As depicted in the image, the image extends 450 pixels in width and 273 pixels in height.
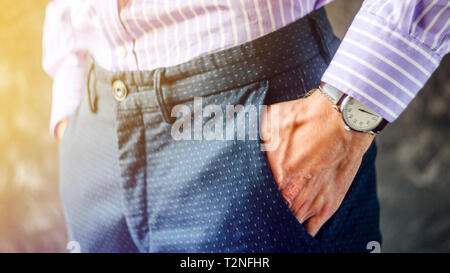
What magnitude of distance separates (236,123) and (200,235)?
0.19 meters

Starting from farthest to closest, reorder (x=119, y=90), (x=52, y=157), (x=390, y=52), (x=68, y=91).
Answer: (x=52, y=157) → (x=68, y=91) → (x=119, y=90) → (x=390, y=52)

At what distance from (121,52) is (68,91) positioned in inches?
Result: 9.6

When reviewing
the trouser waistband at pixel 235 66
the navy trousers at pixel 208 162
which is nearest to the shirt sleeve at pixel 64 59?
the navy trousers at pixel 208 162

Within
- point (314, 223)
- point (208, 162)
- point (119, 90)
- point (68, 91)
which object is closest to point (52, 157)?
point (68, 91)

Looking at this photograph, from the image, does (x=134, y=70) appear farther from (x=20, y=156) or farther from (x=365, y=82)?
(x=20, y=156)

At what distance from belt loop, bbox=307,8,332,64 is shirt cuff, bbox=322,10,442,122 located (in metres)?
0.06

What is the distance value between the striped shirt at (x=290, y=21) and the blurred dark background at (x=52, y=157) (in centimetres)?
20

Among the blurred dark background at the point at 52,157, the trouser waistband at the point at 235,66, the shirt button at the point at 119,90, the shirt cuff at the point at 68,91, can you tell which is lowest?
the blurred dark background at the point at 52,157

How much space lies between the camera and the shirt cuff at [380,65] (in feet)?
1.52

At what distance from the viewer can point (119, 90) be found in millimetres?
573

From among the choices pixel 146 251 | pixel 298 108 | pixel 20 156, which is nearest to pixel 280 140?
pixel 298 108

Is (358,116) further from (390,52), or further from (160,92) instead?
(160,92)

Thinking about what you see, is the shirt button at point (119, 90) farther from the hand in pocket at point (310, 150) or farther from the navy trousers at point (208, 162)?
the hand in pocket at point (310, 150)

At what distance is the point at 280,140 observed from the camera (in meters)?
0.51
